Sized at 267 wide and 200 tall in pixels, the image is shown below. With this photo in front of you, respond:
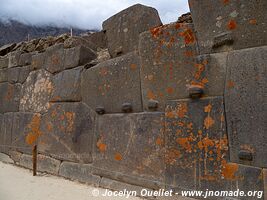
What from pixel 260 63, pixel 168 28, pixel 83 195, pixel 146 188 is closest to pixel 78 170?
pixel 83 195

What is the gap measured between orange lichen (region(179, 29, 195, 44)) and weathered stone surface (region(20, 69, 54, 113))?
73.2 inches

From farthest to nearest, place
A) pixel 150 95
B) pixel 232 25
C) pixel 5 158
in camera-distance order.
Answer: pixel 5 158 < pixel 150 95 < pixel 232 25

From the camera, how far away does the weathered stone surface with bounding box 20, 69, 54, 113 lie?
3.45 m

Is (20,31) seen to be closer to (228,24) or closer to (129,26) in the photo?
(129,26)

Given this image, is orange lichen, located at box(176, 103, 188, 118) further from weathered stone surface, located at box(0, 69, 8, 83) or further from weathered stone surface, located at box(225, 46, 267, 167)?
weathered stone surface, located at box(0, 69, 8, 83)

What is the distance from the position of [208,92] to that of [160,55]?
506mm

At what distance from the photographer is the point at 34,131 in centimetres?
350

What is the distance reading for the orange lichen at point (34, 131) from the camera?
345cm

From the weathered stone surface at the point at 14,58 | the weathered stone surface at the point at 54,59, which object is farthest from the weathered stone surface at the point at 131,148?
the weathered stone surface at the point at 14,58

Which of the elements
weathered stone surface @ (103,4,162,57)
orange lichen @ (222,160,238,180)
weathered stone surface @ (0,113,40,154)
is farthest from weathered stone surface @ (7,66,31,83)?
orange lichen @ (222,160,238,180)

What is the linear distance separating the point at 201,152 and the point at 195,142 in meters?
0.08

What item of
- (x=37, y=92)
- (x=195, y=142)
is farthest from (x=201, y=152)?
(x=37, y=92)

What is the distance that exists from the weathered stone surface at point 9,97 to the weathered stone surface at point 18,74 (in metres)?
0.08

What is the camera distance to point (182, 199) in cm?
202
